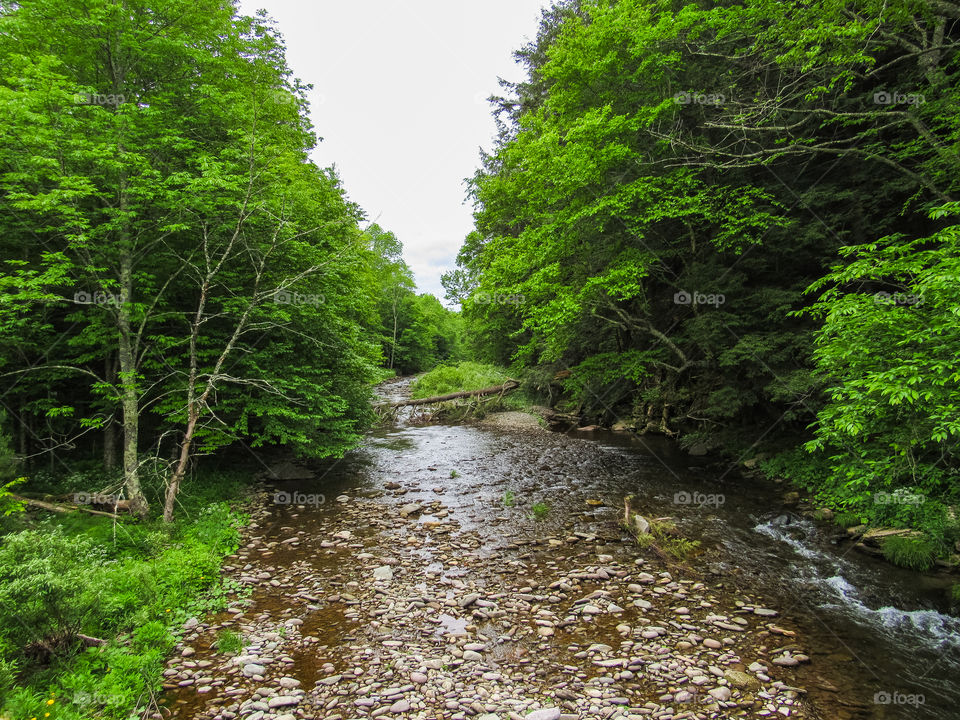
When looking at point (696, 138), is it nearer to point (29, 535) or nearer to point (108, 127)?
point (108, 127)

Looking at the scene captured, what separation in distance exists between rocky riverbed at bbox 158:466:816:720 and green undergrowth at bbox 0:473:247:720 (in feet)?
1.11

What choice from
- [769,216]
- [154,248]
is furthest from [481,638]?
[769,216]

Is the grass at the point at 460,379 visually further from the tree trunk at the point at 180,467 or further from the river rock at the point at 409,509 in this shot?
the tree trunk at the point at 180,467

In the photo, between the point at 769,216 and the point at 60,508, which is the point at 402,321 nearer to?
the point at 769,216

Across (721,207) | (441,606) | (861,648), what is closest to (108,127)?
(441,606)

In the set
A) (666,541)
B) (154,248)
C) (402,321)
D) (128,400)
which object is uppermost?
(402,321)

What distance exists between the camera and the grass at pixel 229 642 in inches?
197

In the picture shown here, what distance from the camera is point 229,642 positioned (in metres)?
5.13

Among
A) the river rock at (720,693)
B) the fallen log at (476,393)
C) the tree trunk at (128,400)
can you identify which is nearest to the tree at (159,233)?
the tree trunk at (128,400)

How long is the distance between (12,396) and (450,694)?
1146 centimetres

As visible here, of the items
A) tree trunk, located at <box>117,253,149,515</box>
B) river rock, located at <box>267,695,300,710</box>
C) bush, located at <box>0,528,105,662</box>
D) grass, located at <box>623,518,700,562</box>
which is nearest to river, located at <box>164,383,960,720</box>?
river rock, located at <box>267,695,300,710</box>

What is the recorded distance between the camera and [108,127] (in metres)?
8.20

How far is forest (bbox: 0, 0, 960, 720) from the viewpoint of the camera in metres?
5.80

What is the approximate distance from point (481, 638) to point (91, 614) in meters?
4.46
